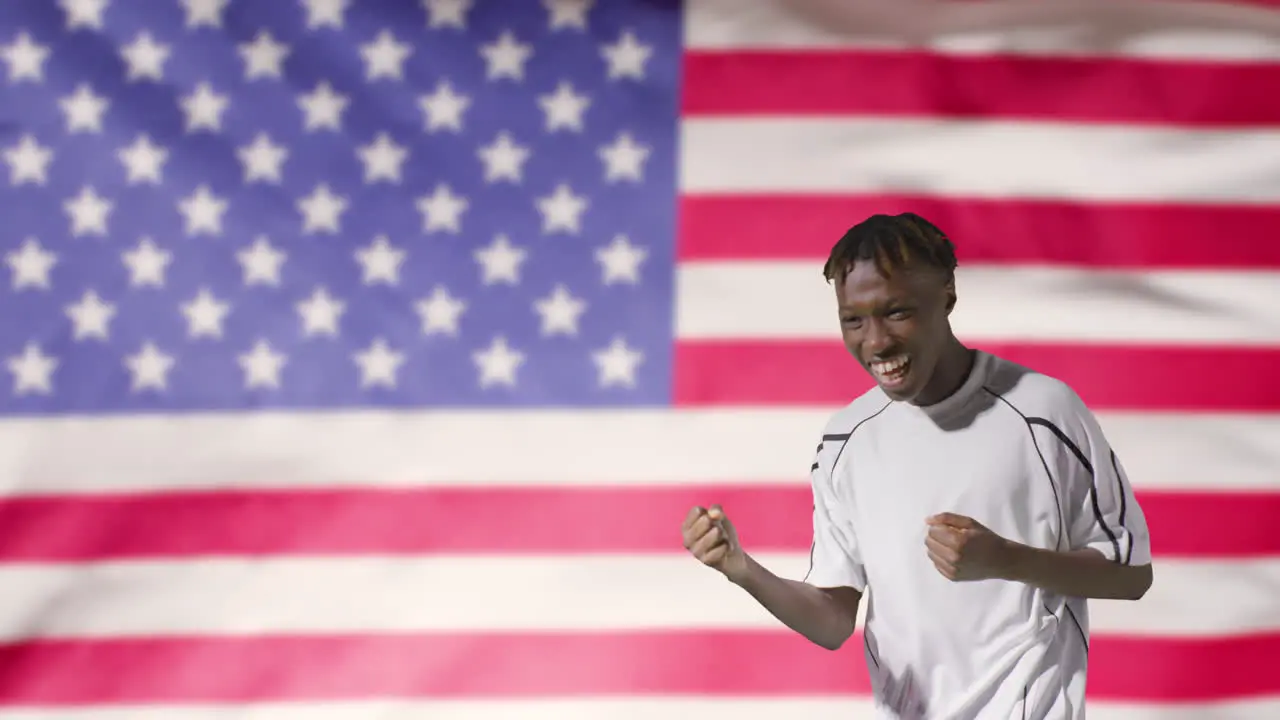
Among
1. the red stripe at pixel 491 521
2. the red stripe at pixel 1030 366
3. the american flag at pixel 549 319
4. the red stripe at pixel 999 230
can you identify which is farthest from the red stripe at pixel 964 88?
the red stripe at pixel 491 521

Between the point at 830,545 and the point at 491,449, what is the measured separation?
2.31ft

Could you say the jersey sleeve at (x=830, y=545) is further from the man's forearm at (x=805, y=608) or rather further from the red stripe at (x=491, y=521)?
the red stripe at (x=491, y=521)

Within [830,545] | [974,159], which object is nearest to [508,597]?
[830,545]

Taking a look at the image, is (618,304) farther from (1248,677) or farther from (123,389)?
(1248,677)

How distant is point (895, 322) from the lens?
2.72 ft

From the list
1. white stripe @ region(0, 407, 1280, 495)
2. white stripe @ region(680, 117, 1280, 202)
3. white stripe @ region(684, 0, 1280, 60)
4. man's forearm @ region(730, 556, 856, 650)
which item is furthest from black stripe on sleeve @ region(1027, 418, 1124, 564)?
white stripe @ region(684, 0, 1280, 60)

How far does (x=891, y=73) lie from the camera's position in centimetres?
161

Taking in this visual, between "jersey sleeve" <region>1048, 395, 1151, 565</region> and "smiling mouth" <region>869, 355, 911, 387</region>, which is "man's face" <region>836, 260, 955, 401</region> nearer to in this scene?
"smiling mouth" <region>869, 355, 911, 387</region>

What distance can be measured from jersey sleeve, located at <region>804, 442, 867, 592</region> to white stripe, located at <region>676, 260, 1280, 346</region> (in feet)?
1.91

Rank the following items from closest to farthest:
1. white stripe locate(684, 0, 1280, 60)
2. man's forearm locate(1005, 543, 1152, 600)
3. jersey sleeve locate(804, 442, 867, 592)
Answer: man's forearm locate(1005, 543, 1152, 600), jersey sleeve locate(804, 442, 867, 592), white stripe locate(684, 0, 1280, 60)

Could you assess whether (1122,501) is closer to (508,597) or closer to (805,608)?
(805,608)

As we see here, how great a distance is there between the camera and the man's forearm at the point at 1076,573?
2.60 ft

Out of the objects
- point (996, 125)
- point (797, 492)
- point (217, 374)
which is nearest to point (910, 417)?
point (797, 492)

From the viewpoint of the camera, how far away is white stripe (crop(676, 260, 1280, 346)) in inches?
61.1
